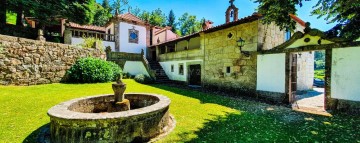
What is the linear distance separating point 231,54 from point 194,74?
→ 4.73 m

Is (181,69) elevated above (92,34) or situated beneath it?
situated beneath

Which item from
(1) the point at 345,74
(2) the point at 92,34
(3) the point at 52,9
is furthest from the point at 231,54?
(2) the point at 92,34

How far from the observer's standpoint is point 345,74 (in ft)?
23.8

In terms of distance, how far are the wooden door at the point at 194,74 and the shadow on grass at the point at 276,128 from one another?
28.3 ft

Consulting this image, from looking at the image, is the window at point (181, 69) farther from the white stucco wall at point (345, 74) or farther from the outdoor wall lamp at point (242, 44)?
the white stucco wall at point (345, 74)

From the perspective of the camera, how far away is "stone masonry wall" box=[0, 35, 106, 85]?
973 centimetres

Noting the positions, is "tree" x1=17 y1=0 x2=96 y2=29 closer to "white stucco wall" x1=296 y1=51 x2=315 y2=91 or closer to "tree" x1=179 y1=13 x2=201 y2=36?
"white stucco wall" x1=296 y1=51 x2=315 y2=91

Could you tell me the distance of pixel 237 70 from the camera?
37.7 ft

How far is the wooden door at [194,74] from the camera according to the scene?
50.8ft

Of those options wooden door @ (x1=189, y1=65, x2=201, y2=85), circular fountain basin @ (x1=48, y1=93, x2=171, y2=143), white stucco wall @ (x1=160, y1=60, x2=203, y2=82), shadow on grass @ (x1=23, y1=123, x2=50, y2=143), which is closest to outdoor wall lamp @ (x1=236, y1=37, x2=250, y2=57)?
white stucco wall @ (x1=160, y1=60, x2=203, y2=82)

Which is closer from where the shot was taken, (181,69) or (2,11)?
(2,11)

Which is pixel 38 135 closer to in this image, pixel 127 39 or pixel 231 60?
pixel 231 60

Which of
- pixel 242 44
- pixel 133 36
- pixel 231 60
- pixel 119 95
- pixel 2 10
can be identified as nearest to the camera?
pixel 119 95

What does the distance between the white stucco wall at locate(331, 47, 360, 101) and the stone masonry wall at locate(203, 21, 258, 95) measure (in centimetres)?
373
